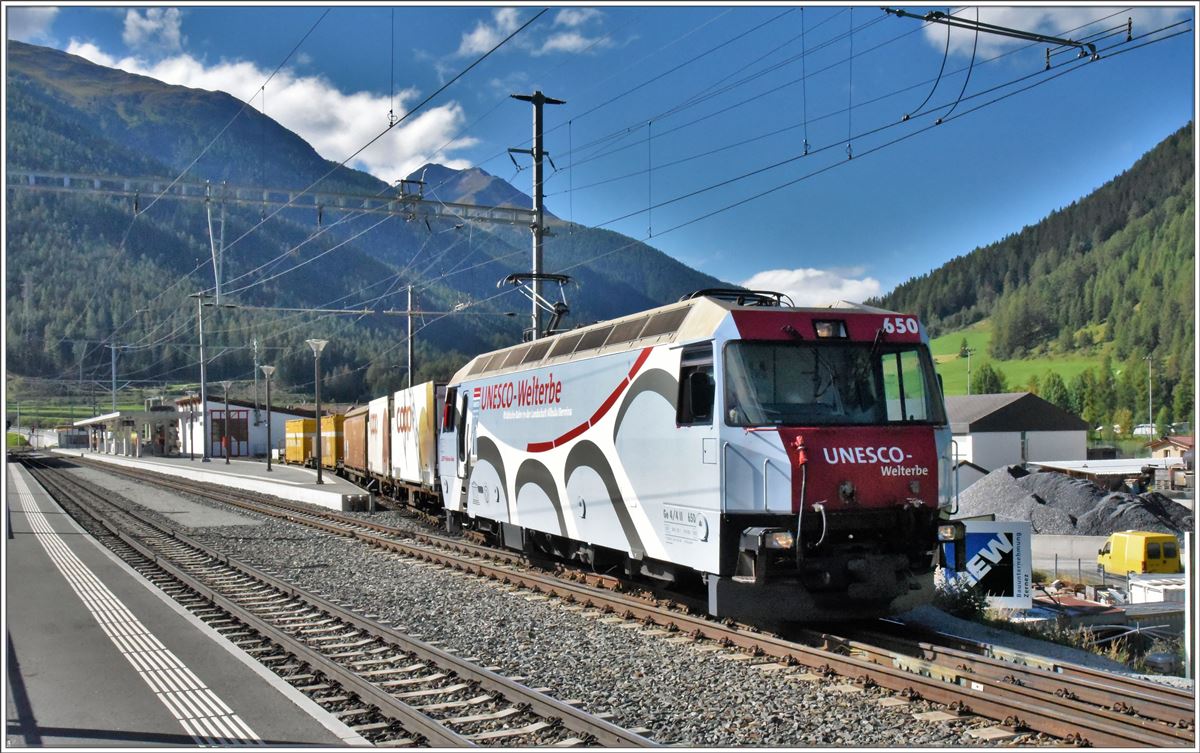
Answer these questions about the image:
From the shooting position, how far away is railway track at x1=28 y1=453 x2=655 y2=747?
6.77m

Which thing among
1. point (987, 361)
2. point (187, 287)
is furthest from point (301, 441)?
point (987, 361)

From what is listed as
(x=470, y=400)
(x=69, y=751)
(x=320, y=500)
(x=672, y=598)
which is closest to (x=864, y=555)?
(x=672, y=598)

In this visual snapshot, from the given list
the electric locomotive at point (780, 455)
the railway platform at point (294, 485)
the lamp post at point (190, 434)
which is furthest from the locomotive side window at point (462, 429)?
the lamp post at point (190, 434)

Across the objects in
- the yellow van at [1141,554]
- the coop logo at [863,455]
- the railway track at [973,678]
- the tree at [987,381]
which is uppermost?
the tree at [987,381]

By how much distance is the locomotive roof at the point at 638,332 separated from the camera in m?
9.90

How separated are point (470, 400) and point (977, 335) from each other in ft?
433

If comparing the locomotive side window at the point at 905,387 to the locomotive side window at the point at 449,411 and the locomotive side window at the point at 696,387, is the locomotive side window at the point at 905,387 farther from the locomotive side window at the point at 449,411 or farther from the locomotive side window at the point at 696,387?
the locomotive side window at the point at 449,411

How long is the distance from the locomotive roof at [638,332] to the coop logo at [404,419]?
992 centimetres

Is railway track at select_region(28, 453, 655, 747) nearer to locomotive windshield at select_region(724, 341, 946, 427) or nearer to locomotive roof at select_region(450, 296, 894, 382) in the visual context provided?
locomotive windshield at select_region(724, 341, 946, 427)

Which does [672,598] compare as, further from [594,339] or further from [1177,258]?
[1177,258]

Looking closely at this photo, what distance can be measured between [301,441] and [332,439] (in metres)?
9.95

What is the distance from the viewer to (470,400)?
17.6m

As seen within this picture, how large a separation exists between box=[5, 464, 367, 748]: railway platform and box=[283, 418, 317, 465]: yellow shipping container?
39.5m

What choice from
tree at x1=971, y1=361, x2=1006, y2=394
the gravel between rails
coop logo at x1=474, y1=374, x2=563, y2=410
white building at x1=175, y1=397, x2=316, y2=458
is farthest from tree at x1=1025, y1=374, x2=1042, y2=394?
the gravel between rails
